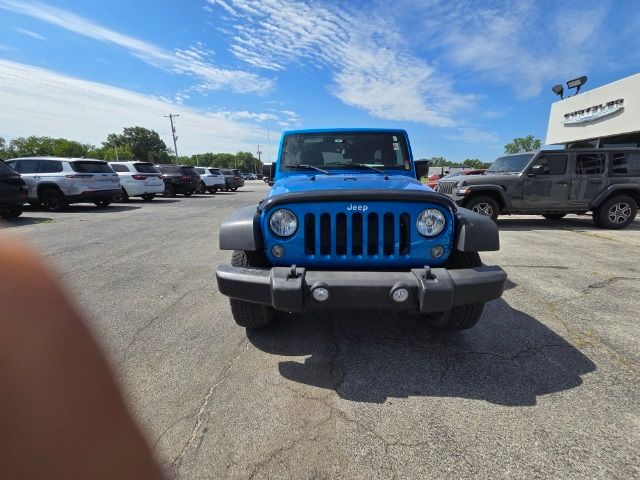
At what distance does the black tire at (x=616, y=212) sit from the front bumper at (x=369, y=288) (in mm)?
8701

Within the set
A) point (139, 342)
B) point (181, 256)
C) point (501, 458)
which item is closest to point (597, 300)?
point (501, 458)

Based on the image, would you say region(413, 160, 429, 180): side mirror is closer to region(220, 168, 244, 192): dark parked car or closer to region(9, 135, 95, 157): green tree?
region(220, 168, 244, 192): dark parked car

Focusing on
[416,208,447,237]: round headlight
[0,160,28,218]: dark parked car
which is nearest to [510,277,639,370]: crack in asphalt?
[416,208,447,237]: round headlight

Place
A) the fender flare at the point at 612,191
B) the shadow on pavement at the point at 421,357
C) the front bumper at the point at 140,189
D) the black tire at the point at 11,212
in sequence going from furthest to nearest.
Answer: the front bumper at the point at 140,189, the black tire at the point at 11,212, the fender flare at the point at 612,191, the shadow on pavement at the point at 421,357

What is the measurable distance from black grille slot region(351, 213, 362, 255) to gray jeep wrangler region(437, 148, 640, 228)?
657 cm

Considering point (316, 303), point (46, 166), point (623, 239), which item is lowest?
point (623, 239)

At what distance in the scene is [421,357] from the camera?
2699mm

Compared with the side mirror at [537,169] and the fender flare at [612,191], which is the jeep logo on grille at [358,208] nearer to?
the side mirror at [537,169]

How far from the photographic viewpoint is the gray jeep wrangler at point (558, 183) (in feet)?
27.3

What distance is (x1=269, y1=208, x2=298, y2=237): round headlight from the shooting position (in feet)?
8.08

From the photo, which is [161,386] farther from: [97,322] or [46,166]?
[46,166]

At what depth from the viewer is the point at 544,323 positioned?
3.29 m

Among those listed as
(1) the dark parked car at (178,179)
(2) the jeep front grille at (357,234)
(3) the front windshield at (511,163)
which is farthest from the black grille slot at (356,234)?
(1) the dark parked car at (178,179)

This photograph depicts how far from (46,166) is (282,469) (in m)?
12.9
